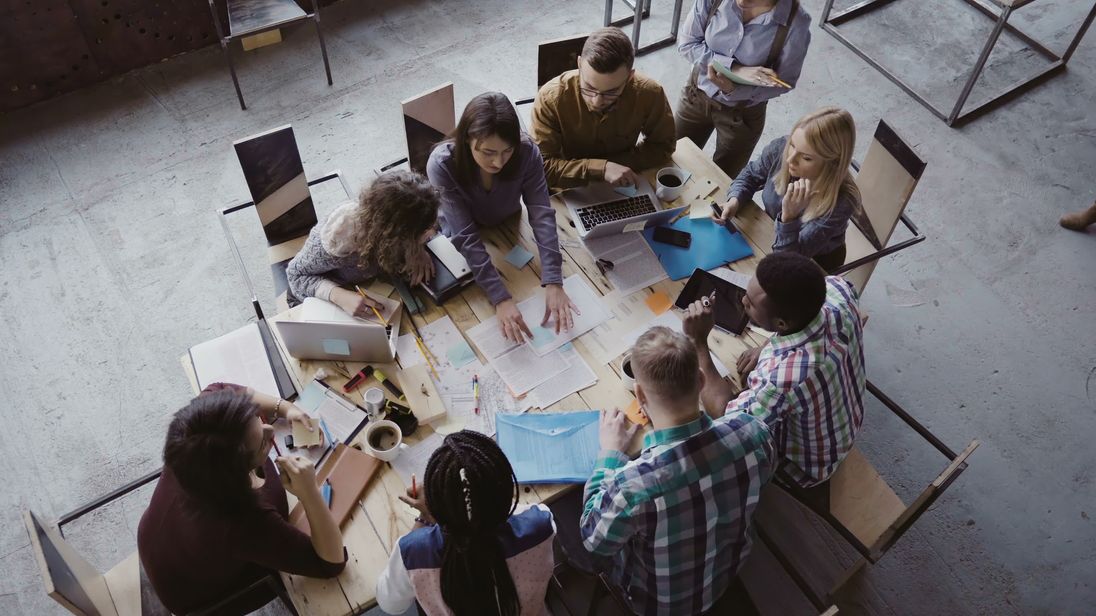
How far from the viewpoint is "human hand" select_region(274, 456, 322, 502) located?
1961mm

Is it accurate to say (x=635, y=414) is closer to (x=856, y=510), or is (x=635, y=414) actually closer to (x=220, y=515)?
(x=856, y=510)

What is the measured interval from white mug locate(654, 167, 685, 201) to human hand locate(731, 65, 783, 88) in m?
0.61

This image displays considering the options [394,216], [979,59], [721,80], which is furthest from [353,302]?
[979,59]

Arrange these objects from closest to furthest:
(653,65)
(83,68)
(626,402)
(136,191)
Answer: (626,402)
(136,191)
(83,68)
(653,65)

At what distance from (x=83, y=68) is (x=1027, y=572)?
17.8 ft

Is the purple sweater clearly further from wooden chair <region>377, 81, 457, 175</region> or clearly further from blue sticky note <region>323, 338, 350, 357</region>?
blue sticky note <region>323, 338, 350, 357</region>

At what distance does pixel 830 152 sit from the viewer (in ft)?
8.86

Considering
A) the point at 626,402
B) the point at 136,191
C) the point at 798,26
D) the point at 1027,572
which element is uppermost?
the point at 798,26

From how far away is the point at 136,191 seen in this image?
407 centimetres

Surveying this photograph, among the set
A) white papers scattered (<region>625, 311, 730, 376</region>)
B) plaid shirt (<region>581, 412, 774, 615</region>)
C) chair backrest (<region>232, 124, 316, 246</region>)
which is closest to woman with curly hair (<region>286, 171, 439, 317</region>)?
chair backrest (<region>232, 124, 316, 246</region>)

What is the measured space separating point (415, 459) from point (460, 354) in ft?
1.29

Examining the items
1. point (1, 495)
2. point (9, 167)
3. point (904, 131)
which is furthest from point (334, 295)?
point (904, 131)

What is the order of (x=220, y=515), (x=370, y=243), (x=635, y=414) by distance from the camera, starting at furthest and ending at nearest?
(x=370, y=243) < (x=635, y=414) < (x=220, y=515)

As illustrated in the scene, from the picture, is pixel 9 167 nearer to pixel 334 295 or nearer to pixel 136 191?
pixel 136 191
